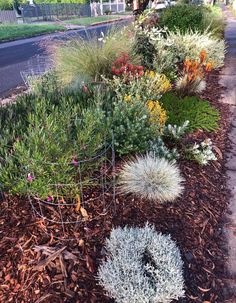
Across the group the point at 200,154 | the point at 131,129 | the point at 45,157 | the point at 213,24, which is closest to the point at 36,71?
the point at 131,129

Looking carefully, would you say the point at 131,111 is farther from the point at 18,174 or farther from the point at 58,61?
the point at 58,61

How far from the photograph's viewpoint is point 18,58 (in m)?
12.3

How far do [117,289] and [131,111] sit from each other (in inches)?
80.7

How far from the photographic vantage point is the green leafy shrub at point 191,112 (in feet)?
14.9

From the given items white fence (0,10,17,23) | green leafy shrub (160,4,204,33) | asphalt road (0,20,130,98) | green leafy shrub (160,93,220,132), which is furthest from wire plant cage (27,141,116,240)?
white fence (0,10,17,23)

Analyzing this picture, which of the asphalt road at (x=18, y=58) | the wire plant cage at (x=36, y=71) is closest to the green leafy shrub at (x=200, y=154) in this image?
the wire plant cage at (x=36, y=71)

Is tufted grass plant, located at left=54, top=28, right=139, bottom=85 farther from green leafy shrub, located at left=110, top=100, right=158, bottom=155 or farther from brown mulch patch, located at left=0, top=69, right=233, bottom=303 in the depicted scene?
brown mulch patch, located at left=0, top=69, right=233, bottom=303

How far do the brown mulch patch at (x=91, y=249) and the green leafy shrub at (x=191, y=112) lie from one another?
1.61 meters

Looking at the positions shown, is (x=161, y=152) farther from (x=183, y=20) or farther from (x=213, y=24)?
(x=213, y=24)

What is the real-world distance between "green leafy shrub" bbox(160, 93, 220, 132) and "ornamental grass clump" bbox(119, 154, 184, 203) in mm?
1702

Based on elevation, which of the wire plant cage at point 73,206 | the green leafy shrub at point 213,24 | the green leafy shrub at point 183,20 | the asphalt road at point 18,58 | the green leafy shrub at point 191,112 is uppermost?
the wire plant cage at point 73,206

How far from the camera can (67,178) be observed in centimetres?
254

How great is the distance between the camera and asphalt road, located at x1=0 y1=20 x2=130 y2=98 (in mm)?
7812

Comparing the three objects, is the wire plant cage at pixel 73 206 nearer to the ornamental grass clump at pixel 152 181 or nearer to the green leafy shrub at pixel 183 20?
the ornamental grass clump at pixel 152 181
